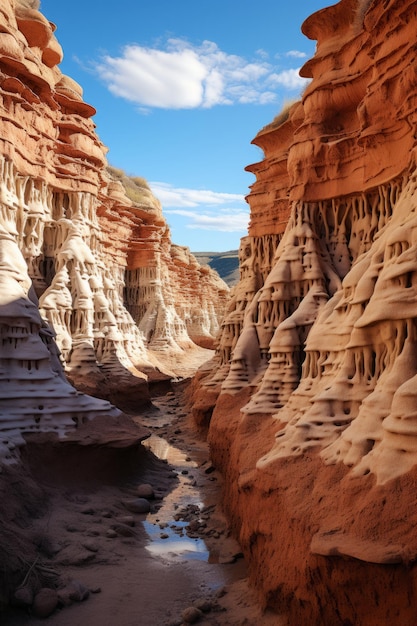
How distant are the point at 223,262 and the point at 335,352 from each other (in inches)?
3896

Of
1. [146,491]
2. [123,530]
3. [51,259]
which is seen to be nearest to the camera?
[123,530]

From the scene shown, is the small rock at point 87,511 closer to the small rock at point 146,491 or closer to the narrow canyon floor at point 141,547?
the narrow canyon floor at point 141,547

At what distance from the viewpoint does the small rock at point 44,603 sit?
721 cm

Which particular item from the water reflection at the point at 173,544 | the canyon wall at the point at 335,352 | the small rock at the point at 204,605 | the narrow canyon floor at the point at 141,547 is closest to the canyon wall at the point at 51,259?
the narrow canyon floor at the point at 141,547

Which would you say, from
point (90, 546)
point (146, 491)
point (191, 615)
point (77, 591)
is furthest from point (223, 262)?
point (191, 615)

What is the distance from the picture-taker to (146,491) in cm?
1306

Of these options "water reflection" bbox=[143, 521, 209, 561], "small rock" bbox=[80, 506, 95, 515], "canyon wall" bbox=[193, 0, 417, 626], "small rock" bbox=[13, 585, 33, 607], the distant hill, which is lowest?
"water reflection" bbox=[143, 521, 209, 561]

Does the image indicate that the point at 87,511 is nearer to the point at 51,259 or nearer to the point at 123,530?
the point at 123,530

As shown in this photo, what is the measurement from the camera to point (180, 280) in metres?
49.5

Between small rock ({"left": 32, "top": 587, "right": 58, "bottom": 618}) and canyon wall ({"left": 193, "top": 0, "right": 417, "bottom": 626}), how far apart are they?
9.99ft

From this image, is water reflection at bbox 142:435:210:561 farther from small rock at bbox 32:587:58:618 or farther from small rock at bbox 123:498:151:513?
small rock at bbox 32:587:58:618

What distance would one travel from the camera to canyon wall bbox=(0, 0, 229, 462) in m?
13.2

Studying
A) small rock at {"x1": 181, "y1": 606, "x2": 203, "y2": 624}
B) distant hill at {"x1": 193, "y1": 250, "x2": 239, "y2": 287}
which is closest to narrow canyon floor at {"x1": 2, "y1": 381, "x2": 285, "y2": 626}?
small rock at {"x1": 181, "y1": 606, "x2": 203, "y2": 624}

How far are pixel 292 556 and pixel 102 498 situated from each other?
21.7 ft
